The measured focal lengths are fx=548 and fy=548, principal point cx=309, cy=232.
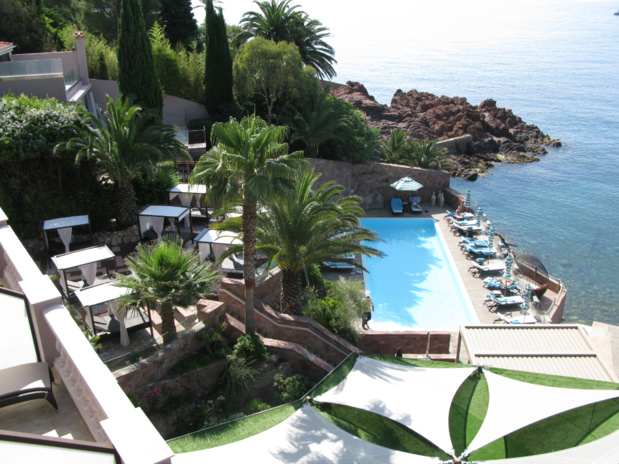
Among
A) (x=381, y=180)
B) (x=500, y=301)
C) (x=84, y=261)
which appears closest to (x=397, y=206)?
(x=381, y=180)

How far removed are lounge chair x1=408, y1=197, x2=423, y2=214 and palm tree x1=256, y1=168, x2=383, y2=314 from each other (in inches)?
589

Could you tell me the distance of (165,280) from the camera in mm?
11859

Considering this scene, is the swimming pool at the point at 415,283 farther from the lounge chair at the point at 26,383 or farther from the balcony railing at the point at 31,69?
the lounge chair at the point at 26,383

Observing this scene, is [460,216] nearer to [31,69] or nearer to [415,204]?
[415,204]

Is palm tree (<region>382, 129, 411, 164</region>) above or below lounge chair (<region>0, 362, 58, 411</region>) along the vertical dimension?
below

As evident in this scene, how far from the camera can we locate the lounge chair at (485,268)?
22.6m

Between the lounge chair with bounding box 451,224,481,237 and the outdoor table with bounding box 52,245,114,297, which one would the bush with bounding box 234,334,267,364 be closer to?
the outdoor table with bounding box 52,245,114,297

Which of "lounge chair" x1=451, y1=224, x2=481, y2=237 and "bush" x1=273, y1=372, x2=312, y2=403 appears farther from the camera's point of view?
"lounge chair" x1=451, y1=224, x2=481, y2=237

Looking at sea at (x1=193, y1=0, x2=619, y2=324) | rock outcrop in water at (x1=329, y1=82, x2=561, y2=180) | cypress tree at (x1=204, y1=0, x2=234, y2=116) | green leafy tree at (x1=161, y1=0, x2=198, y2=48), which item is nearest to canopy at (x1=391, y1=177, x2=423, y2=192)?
sea at (x1=193, y1=0, x2=619, y2=324)

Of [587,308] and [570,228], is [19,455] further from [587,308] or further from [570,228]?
[570,228]

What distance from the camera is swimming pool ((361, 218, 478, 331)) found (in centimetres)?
1977

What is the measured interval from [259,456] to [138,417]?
18.7 feet

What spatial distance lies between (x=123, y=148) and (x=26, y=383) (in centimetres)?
1361

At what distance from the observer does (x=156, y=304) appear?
1244 cm
